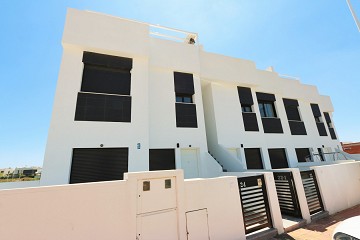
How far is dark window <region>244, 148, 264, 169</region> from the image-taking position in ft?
40.5

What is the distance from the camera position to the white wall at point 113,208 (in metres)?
3.00

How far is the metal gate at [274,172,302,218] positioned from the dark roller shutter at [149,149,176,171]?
5278 mm

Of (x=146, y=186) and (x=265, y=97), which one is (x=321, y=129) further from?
(x=146, y=186)

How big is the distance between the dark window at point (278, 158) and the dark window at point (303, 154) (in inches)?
76.8

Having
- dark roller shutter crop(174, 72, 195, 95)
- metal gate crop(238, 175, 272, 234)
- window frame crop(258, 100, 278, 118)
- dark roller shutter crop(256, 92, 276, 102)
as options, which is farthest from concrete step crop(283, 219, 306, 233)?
dark roller shutter crop(256, 92, 276, 102)

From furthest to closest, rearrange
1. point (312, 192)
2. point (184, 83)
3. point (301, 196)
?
point (184, 83) → point (312, 192) → point (301, 196)

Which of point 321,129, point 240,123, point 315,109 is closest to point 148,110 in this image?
point 240,123

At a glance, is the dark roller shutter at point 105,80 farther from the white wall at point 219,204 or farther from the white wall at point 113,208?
the white wall at point 219,204

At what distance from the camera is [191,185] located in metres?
4.37

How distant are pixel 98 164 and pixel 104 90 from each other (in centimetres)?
382

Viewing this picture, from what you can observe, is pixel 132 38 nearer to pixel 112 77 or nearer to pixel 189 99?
pixel 112 77

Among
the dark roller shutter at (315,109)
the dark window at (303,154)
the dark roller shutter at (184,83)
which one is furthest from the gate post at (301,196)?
the dark roller shutter at (315,109)

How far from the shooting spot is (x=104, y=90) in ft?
29.5

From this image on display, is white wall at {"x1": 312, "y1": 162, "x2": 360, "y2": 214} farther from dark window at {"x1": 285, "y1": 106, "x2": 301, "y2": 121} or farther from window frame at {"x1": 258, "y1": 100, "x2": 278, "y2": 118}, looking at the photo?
dark window at {"x1": 285, "y1": 106, "x2": 301, "y2": 121}
